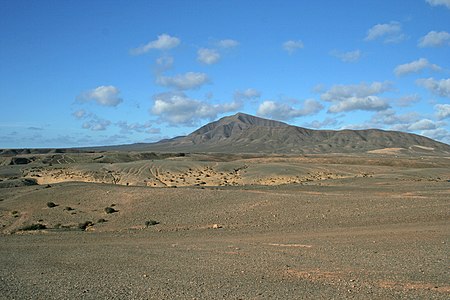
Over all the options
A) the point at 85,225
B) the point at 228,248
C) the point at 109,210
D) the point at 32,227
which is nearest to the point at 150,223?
the point at 85,225

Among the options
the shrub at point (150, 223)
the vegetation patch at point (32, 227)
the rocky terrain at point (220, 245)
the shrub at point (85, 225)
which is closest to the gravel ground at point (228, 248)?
the rocky terrain at point (220, 245)

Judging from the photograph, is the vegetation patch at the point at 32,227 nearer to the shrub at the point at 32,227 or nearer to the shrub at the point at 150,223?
the shrub at the point at 32,227

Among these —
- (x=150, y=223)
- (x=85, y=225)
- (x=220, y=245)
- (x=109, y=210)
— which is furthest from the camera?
(x=109, y=210)

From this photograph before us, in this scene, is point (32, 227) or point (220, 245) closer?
point (220, 245)

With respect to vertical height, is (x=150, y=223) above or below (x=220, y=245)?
below

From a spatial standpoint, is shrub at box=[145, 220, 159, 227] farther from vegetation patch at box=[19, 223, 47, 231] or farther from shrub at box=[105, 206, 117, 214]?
vegetation patch at box=[19, 223, 47, 231]

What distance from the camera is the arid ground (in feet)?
37.4

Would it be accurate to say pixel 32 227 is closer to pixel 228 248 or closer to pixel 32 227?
pixel 32 227

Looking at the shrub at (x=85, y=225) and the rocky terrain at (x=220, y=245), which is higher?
the rocky terrain at (x=220, y=245)

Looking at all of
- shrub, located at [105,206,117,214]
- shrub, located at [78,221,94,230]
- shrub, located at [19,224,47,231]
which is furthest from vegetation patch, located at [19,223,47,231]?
shrub, located at [105,206,117,214]

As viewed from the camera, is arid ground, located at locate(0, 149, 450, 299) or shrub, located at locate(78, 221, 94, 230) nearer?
arid ground, located at locate(0, 149, 450, 299)

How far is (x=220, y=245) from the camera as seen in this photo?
1841 centimetres

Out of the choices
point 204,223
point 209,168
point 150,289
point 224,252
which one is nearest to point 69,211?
point 204,223

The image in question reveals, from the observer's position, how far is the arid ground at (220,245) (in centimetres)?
1141
